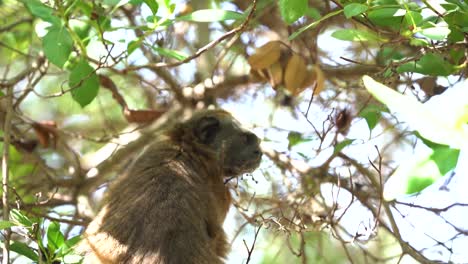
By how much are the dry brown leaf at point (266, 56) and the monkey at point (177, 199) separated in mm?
556

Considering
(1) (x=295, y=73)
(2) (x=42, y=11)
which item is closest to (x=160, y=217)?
(2) (x=42, y=11)

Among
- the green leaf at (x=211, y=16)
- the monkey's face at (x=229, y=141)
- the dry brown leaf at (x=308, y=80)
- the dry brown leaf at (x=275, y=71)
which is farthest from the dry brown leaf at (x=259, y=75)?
the green leaf at (x=211, y=16)

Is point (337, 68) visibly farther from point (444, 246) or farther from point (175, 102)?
point (444, 246)

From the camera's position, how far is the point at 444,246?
12.8 ft

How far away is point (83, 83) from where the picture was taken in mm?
4105

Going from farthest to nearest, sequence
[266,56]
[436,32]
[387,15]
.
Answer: [266,56] < [387,15] < [436,32]

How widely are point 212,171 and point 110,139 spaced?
0.80 metres

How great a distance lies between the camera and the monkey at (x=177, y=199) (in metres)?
3.93

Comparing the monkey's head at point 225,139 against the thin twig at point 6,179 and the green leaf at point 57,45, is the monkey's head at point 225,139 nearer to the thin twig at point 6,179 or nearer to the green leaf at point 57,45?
the thin twig at point 6,179

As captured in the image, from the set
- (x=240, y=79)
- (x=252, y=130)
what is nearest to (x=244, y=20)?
(x=252, y=130)

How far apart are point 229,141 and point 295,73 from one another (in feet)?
2.38

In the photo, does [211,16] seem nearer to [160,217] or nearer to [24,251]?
[160,217]

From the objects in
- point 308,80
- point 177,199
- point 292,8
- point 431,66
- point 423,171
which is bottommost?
point 423,171

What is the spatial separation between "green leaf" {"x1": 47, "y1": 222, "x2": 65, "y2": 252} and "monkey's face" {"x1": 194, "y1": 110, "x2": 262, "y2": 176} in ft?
5.48
